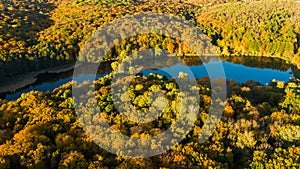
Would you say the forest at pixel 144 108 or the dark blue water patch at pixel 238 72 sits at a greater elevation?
the forest at pixel 144 108

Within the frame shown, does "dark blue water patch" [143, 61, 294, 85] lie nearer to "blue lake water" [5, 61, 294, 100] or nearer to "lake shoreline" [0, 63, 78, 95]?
"blue lake water" [5, 61, 294, 100]

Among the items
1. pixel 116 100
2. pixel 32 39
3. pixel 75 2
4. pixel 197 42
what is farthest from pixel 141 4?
pixel 116 100

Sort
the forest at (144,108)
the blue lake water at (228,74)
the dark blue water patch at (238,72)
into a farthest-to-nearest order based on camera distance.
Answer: the dark blue water patch at (238,72), the blue lake water at (228,74), the forest at (144,108)

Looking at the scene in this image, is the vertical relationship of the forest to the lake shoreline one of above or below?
above

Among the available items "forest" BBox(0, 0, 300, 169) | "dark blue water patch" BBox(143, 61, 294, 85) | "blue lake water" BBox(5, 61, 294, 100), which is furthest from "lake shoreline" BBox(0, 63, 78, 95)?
"dark blue water patch" BBox(143, 61, 294, 85)

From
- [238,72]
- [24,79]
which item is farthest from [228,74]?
[24,79]

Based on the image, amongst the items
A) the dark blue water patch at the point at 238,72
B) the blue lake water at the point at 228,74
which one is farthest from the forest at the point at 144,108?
the blue lake water at the point at 228,74

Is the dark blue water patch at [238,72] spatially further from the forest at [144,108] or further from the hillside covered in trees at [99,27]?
the hillside covered in trees at [99,27]

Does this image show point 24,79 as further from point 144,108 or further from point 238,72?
point 238,72
